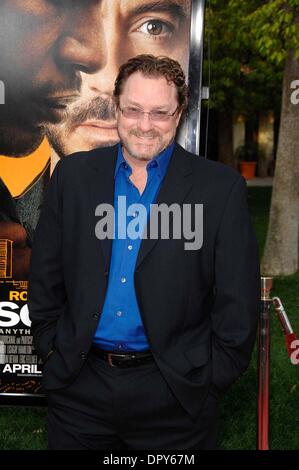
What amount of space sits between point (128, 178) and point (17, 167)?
1.11 m

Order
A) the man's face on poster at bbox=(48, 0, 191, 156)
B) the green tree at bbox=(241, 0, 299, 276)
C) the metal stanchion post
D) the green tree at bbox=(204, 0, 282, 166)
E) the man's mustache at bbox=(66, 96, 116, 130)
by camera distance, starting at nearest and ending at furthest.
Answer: the metal stanchion post → the man's face on poster at bbox=(48, 0, 191, 156) → the man's mustache at bbox=(66, 96, 116, 130) → the green tree at bbox=(241, 0, 299, 276) → the green tree at bbox=(204, 0, 282, 166)

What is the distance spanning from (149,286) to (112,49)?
4.51 ft

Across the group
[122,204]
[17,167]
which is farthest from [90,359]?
[17,167]

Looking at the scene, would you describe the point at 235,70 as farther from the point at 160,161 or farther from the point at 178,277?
the point at 178,277

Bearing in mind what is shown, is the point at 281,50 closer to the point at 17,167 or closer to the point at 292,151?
the point at 292,151

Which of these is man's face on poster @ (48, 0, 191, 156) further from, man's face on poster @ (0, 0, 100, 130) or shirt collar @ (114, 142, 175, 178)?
shirt collar @ (114, 142, 175, 178)

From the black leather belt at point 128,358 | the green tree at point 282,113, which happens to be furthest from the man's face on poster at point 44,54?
the green tree at point 282,113

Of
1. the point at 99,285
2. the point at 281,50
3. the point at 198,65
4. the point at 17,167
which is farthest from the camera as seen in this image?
the point at 281,50

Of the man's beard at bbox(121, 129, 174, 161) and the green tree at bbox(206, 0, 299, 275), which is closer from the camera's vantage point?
the man's beard at bbox(121, 129, 174, 161)

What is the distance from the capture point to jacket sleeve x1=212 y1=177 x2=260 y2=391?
7.60 ft

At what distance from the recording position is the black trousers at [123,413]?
2.34 meters

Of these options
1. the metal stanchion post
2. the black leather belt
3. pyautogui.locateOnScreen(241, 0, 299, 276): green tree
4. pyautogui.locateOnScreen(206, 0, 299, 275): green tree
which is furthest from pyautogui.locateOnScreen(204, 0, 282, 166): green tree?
the black leather belt

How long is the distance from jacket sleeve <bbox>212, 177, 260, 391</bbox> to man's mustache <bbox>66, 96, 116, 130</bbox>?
1.11 metres

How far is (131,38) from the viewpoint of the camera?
321 centimetres
